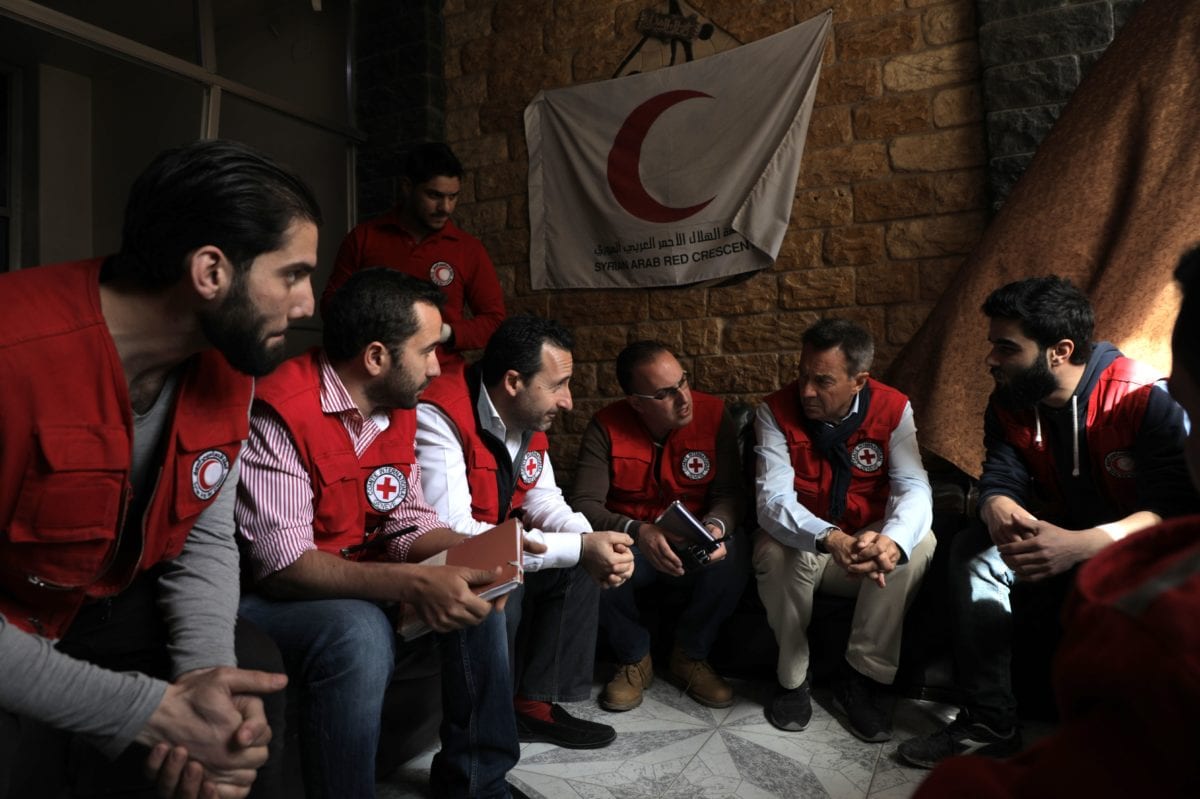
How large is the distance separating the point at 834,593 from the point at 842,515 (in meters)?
0.27

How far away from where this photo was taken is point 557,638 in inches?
93.3

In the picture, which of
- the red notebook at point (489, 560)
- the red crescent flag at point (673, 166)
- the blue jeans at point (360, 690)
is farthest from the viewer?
the red crescent flag at point (673, 166)

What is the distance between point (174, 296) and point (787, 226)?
2963 mm

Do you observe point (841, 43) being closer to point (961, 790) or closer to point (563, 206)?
point (563, 206)

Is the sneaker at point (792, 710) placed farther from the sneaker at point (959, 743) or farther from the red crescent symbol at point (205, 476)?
the red crescent symbol at point (205, 476)

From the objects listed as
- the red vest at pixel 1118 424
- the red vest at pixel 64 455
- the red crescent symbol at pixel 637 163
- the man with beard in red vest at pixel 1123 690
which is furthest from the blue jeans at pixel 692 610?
the man with beard in red vest at pixel 1123 690

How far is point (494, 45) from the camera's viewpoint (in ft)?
14.6

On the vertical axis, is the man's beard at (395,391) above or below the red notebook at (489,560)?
above

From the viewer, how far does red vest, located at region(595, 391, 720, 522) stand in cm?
296

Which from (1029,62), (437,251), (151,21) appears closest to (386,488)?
(437,251)

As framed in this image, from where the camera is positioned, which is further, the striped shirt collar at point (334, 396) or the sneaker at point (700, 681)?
the sneaker at point (700, 681)

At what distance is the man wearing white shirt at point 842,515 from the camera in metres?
2.43

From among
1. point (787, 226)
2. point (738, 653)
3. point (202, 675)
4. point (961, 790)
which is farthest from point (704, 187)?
point (961, 790)

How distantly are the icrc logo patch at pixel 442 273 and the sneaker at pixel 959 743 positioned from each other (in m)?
2.51
